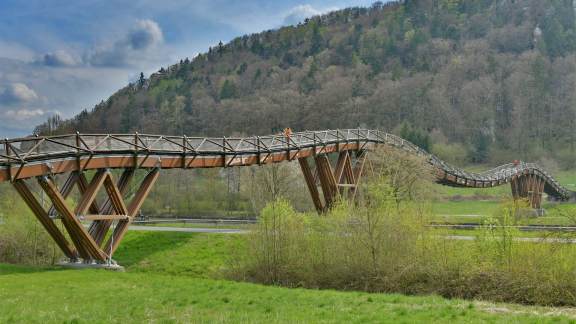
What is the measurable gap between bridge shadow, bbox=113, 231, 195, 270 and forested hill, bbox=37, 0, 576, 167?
223 feet

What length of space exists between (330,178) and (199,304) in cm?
2279

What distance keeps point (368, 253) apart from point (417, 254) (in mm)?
2095

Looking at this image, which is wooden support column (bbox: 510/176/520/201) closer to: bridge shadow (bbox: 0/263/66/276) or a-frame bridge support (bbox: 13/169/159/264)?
a-frame bridge support (bbox: 13/169/159/264)

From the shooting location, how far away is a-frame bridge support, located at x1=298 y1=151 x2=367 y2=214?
3775 centimetres

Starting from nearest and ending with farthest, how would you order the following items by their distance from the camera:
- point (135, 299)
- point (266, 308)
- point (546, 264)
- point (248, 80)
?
point (266, 308), point (135, 299), point (546, 264), point (248, 80)

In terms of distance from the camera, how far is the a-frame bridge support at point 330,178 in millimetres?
37750

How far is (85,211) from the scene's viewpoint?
78.5 feet

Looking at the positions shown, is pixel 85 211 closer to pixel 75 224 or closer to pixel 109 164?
pixel 75 224

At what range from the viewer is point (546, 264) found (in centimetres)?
2047

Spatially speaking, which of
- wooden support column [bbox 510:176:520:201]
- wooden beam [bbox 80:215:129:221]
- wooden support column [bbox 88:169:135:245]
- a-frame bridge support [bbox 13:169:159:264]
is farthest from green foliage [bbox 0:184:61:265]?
wooden support column [bbox 510:176:520:201]

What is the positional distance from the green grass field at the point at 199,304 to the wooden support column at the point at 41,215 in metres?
1.16

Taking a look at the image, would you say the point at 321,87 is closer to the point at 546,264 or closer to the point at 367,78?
the point at 367,78

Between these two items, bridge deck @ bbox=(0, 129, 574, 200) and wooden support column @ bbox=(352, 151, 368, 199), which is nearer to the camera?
bridge deck @ bbox=(0, 129, 574, 200)

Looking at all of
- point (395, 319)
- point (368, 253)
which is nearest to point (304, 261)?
point (368, 253)
